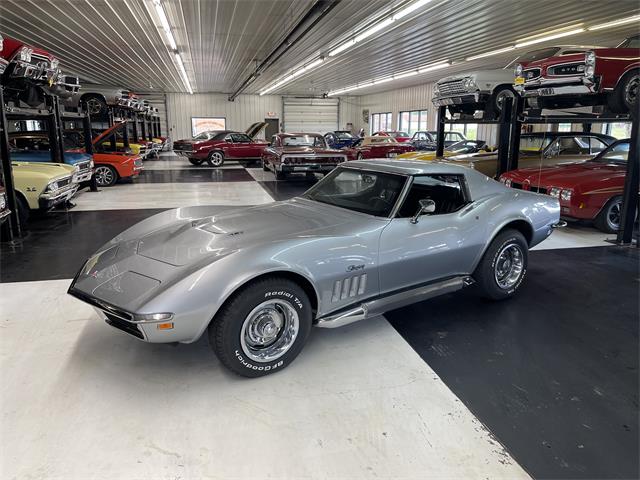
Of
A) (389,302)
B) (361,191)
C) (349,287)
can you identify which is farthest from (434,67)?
(349,287)

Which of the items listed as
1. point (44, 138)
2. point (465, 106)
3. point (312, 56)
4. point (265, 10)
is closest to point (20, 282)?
point (44, 138)

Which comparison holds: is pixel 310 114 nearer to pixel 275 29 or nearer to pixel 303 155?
pixel 275 29

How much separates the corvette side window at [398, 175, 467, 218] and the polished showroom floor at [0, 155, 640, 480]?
37.2 inches

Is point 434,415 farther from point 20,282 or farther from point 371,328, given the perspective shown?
point 20,282

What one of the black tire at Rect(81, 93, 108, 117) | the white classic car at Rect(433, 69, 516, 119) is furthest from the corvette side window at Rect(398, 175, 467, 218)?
the black tire at Rect(81, 93, 108, 117)

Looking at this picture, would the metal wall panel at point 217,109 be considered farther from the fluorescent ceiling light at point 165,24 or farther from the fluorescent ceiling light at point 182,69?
the fluorescent ceiling light at point 165,24

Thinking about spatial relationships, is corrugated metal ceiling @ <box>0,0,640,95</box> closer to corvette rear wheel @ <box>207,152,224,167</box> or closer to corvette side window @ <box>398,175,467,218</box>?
corvette rear wheel @ <box>207,152,224,167</box>

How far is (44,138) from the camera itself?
11.3 m

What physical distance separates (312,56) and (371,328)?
15975mm

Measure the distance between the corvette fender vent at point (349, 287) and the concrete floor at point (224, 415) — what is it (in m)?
0.46

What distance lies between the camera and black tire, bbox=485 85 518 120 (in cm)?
966

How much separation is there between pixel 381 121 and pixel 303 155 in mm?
24432

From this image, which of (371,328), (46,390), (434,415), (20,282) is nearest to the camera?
(434,415)

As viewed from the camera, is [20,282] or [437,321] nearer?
[437,321]
